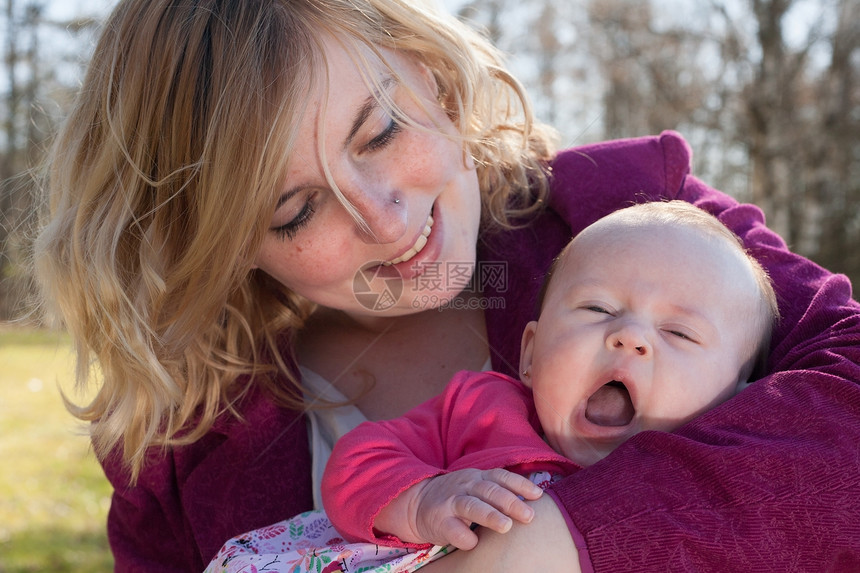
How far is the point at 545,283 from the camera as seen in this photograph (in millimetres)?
1873

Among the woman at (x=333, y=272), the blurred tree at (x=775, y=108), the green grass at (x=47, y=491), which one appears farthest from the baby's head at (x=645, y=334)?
the blurred tree at (x=775, y=108)

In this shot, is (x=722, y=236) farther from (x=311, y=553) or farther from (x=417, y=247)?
(x=311, y=553)

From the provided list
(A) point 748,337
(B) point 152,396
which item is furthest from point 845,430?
(B) point 152,396

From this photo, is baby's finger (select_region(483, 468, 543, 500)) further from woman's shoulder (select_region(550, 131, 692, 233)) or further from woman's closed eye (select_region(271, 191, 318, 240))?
woman's shoulder (select_region(550, 131, 692, 233))

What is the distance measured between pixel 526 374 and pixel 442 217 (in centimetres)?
48

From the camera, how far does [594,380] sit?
1492 mm

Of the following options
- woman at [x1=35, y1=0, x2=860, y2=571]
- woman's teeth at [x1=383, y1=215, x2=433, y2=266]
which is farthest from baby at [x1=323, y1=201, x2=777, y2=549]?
woman's teeth at [x1=383, y1=215, x2=433, y2=266]

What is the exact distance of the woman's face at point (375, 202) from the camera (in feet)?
5.80

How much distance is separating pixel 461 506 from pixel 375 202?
770 mm

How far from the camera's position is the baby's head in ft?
4.82

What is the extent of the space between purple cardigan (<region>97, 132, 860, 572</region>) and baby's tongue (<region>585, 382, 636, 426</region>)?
5.6 inches

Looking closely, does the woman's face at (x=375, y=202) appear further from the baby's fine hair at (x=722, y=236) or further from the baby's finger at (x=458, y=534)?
the baby's finger at (x=458, y=534)

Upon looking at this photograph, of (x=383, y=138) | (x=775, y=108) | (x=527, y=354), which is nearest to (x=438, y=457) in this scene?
(x=527, y=354)

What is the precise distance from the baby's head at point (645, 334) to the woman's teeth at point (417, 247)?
0.41m
